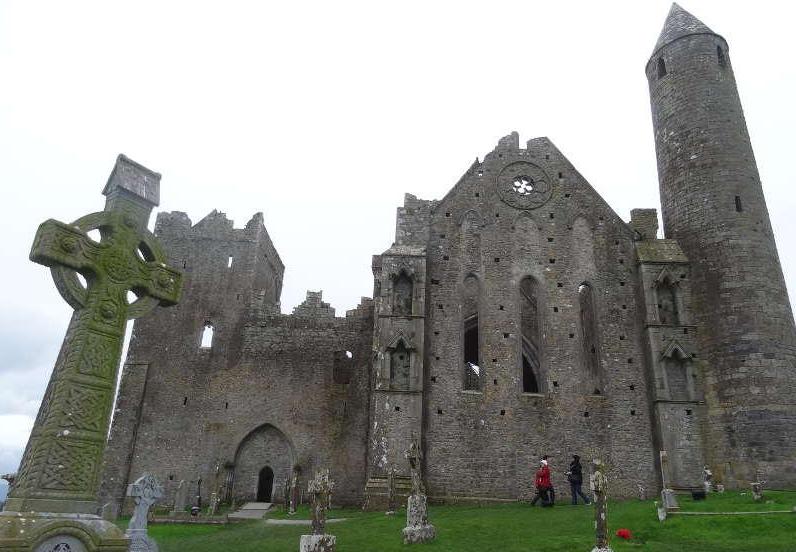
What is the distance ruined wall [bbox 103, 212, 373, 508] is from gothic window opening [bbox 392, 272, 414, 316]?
4649 mm

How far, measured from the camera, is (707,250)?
68.7ft

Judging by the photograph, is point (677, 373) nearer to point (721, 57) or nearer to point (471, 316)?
point (471, 316)

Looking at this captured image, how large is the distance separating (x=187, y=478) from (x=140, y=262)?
18043 millimetres

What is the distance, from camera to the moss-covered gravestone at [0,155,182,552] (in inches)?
210

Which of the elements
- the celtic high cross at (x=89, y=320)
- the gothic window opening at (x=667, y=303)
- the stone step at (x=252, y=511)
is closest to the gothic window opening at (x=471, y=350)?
the gothic window opening at (x=667, y=303)

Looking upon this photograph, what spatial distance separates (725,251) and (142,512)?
18872mm

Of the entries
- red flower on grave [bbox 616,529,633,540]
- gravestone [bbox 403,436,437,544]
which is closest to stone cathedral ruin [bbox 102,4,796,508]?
gravestone [bbox 403,436,437,544]

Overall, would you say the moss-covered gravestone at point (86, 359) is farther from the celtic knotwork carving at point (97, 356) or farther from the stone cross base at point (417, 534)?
the stone cross base at point (417, 534)

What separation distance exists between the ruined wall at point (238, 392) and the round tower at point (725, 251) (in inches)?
469

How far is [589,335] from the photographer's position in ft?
71.6

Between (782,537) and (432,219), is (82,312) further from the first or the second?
(432,219)

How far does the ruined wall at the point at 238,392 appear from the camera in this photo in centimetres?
2277

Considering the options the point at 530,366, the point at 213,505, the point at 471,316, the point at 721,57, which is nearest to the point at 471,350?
the point at 530,366

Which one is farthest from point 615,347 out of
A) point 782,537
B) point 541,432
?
point 782,537
